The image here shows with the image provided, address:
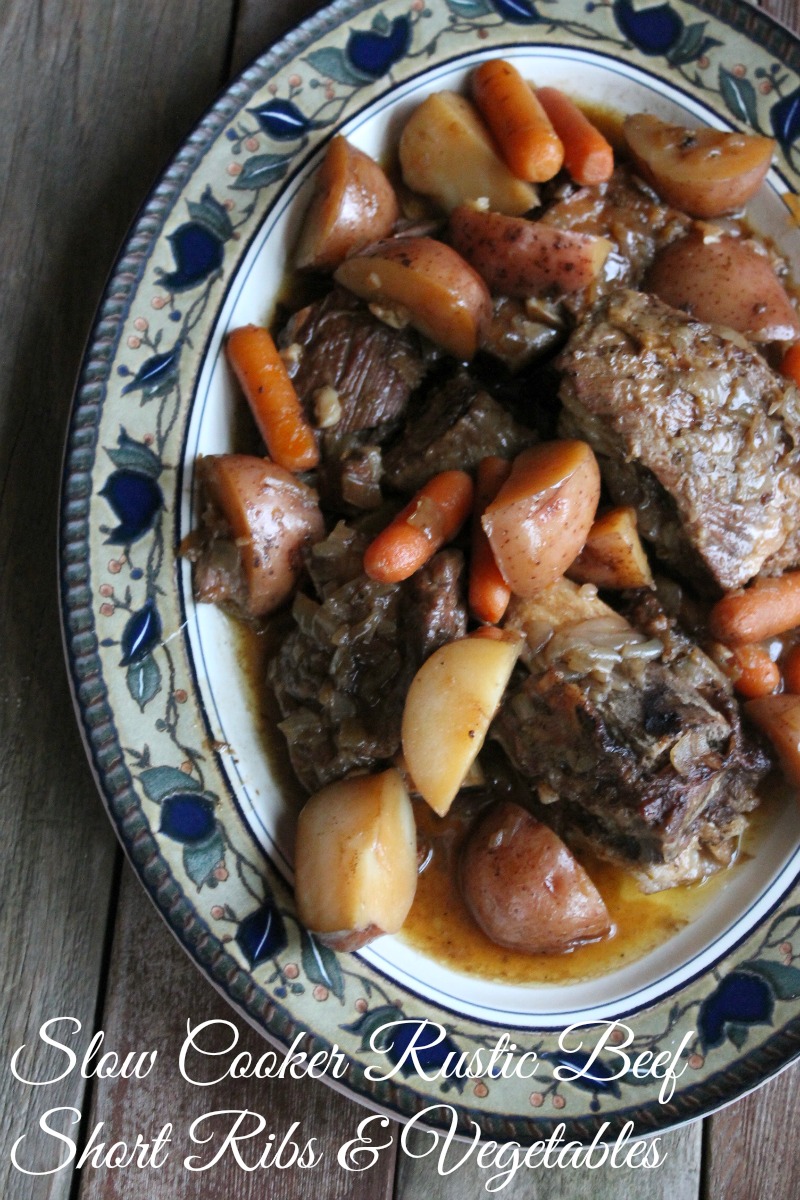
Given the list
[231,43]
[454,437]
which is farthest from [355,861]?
[231,43]

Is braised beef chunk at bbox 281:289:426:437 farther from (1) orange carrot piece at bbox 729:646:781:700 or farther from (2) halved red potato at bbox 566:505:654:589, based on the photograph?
(1) orange carrot piece at bbox 729:646:781:700

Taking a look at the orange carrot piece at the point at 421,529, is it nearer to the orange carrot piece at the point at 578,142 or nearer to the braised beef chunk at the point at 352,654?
the braised beef chunk at the point at 352,654

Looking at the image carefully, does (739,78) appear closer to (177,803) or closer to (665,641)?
(665,641)

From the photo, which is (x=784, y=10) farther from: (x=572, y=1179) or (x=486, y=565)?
(x=572, y=1179)

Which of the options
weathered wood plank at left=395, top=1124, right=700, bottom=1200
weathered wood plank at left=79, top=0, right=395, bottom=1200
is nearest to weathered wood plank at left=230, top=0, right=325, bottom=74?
weathered wood plank at left=79, top=0, right=395, bottom=1200

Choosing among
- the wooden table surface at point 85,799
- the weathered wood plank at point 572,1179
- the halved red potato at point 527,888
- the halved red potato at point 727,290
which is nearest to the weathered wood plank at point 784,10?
the halved red potato at point 727,290
